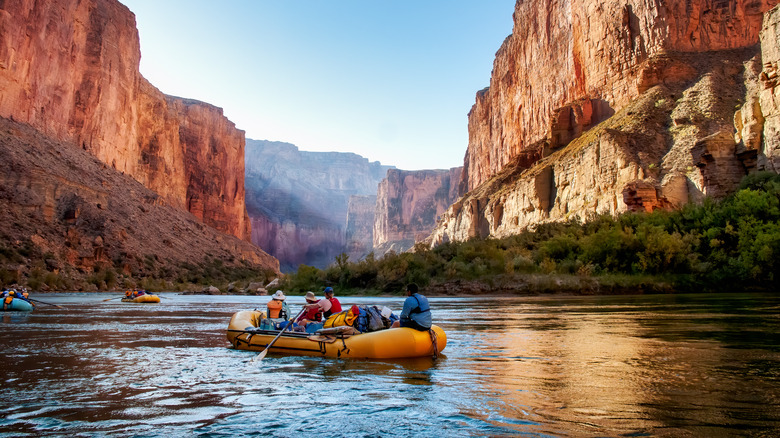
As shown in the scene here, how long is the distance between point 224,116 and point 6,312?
86.4 metres

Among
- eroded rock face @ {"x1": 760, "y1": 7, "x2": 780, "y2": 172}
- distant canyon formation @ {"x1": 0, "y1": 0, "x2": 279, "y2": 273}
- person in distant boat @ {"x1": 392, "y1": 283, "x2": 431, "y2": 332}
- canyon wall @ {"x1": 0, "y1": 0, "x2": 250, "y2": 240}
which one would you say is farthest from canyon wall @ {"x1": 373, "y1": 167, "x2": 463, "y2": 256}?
person in distant boat @ {"x1": 392, "y1": 283, "x2": 431, "y2": 332}

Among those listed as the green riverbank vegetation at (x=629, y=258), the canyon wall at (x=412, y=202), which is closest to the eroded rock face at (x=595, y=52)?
the green riverbank vegetation at (x=629, y=258)

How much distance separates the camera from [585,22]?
6131 cm

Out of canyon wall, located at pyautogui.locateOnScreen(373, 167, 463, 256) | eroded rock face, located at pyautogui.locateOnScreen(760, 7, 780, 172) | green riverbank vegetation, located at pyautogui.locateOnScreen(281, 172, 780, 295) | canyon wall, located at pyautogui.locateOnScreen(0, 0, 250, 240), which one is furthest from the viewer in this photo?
canyon wall, located at pyautogui.locateOnScreen(373, 167, 463, 256)

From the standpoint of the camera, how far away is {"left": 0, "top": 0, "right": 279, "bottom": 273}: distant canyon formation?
39.1 metres

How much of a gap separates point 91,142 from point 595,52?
55048 millimetres

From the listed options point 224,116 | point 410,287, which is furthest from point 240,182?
point 410,287

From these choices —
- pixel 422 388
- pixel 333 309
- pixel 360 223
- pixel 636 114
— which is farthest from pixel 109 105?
pixel 360 223

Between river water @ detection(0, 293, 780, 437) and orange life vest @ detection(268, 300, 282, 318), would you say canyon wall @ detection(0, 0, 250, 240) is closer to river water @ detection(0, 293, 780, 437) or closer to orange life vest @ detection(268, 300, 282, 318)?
orange life vest @ detection(268, 300, 282, 318)

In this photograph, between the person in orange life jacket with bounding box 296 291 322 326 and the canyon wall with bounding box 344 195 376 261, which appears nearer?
the person in orange life jacket with bounding box 296 291 322 326

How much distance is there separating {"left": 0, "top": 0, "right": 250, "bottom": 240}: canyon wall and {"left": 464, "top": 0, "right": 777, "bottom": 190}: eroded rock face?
50012mm

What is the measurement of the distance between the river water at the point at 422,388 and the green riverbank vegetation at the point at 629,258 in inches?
724

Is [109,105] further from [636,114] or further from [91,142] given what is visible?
[636,114]

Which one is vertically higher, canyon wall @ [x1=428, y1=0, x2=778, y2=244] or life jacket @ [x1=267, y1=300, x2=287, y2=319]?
canyon wall @ [x1=428, y1=0, x2=778, y2=244]
